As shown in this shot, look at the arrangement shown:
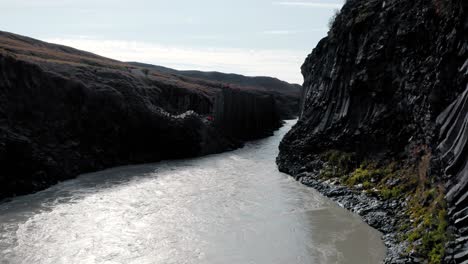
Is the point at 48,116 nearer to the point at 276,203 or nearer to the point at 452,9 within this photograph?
the point at 276,203

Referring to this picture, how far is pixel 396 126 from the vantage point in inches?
1214

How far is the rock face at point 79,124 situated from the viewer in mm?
34031

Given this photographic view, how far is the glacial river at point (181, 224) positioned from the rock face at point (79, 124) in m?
2.58

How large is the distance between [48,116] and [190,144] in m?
17.1

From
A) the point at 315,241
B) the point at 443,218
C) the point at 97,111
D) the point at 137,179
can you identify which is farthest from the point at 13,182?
the point at 443,218

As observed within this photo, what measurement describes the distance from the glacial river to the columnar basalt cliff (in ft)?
6.88

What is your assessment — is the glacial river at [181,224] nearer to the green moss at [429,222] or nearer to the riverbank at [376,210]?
the riverbank at [376,210]

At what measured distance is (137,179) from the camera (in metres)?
38.6

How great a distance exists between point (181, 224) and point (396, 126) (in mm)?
15961

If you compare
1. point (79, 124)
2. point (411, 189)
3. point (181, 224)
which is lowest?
point (181, 224)

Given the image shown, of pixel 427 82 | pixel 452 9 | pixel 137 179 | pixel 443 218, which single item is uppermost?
pixel 452 9

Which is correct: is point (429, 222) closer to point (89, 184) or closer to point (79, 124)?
point (89, 184)

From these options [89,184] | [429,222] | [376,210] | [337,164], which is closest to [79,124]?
[89,184]

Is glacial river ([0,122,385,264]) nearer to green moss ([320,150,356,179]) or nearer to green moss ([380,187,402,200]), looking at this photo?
green moss ([380,187,402,200])
